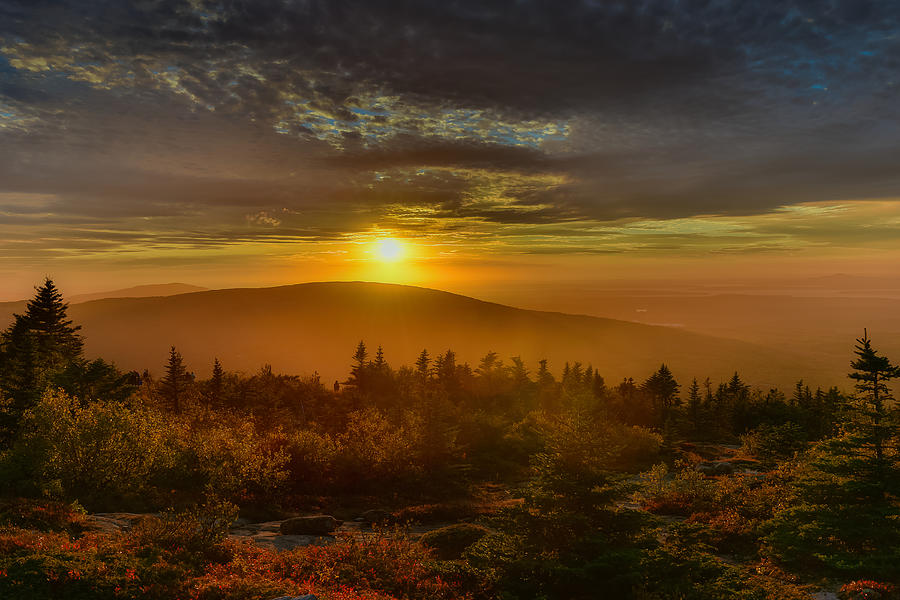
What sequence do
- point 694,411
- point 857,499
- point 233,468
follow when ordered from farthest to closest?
point 694,411 → point 233,468 → point 857,499

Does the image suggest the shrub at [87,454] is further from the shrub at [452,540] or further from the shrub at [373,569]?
the shrub at [452,540]

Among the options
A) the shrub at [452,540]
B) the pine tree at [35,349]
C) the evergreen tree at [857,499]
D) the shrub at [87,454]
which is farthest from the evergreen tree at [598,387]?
the pine tree at [35,349]

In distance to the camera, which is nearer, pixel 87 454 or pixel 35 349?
pixel 87 454

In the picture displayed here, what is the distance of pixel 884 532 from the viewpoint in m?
21.1

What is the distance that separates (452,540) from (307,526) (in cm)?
997

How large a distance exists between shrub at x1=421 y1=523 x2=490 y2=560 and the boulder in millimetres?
7038

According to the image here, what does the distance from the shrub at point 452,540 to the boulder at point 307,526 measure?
7.04 meters

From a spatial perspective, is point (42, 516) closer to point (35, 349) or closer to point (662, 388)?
point (35, 349)

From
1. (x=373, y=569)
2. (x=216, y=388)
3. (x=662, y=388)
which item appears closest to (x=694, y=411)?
(x=662, y=388)

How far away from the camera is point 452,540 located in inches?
1116

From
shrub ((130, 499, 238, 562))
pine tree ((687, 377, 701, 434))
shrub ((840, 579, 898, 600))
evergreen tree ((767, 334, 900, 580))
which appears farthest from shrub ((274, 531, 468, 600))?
pine tree ((687, 377, 701, 434))

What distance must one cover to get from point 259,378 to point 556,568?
241 feet

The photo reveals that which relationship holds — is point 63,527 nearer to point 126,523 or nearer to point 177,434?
point 126,523

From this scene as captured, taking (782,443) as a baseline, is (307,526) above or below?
below
